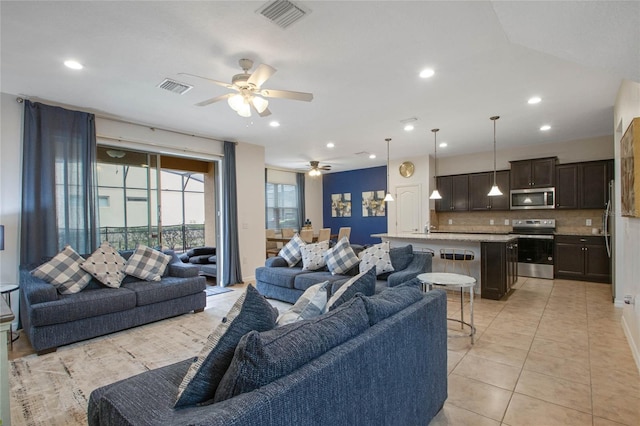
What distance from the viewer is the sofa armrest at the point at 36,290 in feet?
9.93

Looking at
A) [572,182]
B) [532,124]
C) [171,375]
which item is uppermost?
[532,124]

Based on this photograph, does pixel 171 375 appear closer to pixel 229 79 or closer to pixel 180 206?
pixel 229 79

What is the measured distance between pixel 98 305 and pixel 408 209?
6.59m

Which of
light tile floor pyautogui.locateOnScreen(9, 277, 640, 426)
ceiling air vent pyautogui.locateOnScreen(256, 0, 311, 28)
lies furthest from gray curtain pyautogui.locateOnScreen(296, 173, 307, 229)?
ceiling air vent pyautogui.locateOnScreen(256, 0, 311, 28)

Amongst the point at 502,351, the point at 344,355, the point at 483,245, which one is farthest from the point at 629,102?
the point at 344,355

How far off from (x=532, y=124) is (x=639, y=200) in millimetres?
3062

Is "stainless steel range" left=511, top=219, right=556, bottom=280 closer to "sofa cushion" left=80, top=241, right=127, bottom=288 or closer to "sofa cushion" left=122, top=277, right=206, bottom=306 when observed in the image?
"sofa cushion" left=122, top=277, right=206, bottom=306

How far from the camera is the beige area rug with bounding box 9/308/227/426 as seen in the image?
2.14 metres

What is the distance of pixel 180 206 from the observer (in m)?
8.55

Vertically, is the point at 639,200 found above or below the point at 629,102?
below

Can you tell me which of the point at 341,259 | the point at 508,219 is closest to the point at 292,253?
the point at 341,259

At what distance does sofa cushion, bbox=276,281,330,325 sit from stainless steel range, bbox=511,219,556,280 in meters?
5.67

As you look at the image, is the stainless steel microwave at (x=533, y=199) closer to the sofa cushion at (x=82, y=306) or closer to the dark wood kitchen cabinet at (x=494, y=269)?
the dark wood kitchen cabinet at (x=494, y=269)

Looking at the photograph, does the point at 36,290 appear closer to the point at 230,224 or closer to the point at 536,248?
the point at 230,224
